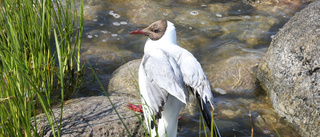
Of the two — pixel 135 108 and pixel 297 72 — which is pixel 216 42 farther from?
pixel 135 108

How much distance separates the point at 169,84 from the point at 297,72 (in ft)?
5.70

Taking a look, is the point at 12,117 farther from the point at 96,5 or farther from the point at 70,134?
the point at 96,5

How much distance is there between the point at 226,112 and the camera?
3.81 metres

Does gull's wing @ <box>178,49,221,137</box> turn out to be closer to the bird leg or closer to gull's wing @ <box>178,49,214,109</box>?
gull's wing @ <box>178,49,214,109</box>

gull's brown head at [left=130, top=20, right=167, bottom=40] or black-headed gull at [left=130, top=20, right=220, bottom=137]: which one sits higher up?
gull's brown head at [left=130, top=20, right=167, bottom=40]

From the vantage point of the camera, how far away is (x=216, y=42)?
18.1ft

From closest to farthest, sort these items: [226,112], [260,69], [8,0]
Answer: [8,0] → [226,112] → [260,69]

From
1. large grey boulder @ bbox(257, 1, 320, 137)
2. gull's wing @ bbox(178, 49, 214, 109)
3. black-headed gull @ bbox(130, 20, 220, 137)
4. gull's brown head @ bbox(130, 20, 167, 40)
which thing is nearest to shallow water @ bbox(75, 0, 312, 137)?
large grey boulder @ bbox(257, 1, 320, 137)

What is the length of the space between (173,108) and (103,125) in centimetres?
61

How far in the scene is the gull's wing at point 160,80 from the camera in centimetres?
236

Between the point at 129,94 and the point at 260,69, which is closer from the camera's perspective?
the point at 129,94

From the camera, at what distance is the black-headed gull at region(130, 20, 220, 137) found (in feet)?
7.82

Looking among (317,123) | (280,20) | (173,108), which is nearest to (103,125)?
(173,108)

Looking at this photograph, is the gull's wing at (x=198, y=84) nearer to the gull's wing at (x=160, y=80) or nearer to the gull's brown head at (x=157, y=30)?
the gull's wing at (x=160, y=80)
